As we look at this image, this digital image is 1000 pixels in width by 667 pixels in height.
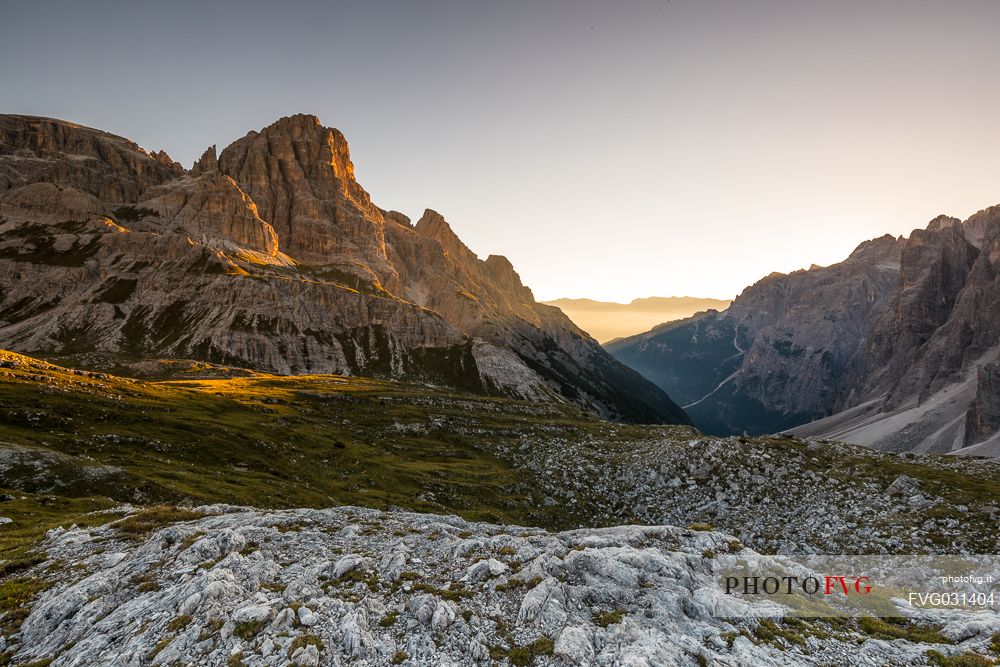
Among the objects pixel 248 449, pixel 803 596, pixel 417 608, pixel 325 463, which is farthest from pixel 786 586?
pixel 248 449

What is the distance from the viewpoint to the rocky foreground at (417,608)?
652 inches

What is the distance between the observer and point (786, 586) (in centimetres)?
2139

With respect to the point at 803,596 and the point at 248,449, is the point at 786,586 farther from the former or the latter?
the point at 248,449

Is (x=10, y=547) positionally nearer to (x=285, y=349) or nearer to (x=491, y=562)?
(x=491, y=562)

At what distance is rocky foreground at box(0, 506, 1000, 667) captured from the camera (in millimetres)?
16562

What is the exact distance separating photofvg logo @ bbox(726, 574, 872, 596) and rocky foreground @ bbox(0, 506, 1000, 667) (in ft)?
4.68

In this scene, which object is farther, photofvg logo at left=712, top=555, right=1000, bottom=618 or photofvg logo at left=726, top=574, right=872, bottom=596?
photofvg logo at left=726, top=574, right=872, bottom=596

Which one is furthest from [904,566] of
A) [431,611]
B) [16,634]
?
[16,634]

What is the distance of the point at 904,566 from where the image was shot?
35.8 metres

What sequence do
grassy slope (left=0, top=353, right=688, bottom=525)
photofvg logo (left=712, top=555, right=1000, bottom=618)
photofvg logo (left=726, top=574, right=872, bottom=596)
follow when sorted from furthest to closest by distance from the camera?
1. grassy slope (left=0, top=353, right=688, bottom=525)
2. photofvg logo (left=726, top=574, right=872, bottom=596)
3. photofvg logo (left=712, top=555, right=1000, bottom=618)

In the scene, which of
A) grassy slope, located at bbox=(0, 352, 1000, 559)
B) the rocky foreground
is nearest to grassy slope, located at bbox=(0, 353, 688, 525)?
grassy slope, located at bbox=(0, 352, 1000, 559)

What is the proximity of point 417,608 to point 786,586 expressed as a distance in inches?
655

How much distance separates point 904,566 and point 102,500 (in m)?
64.0

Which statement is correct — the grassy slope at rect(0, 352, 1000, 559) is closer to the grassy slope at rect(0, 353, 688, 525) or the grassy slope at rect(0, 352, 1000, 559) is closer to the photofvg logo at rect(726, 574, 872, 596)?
the grassy slope at rect(0, 353, 688, 525)
